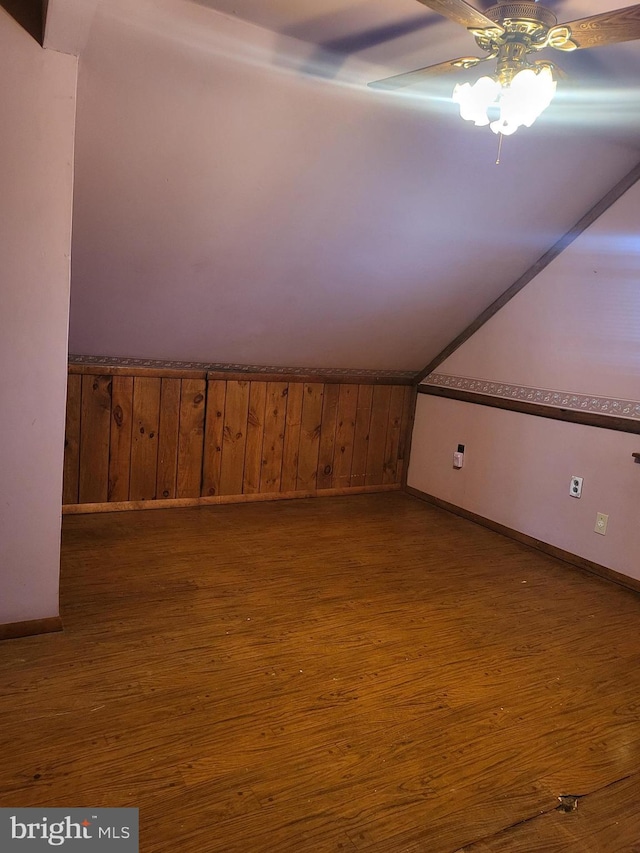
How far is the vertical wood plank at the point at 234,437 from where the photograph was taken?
410cm

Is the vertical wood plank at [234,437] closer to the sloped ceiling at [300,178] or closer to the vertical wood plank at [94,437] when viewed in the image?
the sloped ceiling at [300,178]

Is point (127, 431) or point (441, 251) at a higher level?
point (441, 251)

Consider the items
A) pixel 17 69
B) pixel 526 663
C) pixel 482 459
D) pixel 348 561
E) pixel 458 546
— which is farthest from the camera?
pixel 482 459

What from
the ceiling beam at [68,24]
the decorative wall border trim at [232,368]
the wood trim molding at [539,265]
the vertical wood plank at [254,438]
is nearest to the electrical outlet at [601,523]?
the wood trim molding at [539,265]

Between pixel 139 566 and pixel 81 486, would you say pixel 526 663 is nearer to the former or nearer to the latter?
pixel 139 566

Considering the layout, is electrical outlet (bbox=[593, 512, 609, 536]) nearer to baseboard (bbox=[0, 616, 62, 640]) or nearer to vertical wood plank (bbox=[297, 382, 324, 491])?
vertical wood plank (bbox=[297, 382, 324, 491])

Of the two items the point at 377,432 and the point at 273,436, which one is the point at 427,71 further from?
the point at 377,432

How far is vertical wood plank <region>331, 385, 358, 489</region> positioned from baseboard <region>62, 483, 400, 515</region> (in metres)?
0.09

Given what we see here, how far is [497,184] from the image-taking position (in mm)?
3156

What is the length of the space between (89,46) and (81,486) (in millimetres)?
2315

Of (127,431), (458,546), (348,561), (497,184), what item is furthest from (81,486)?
(497,184)

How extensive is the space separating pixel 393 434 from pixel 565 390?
1.41 metres

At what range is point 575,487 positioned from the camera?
3.55 meters

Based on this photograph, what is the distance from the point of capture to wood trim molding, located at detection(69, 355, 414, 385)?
365 centimetres
